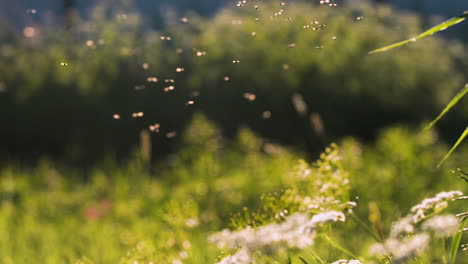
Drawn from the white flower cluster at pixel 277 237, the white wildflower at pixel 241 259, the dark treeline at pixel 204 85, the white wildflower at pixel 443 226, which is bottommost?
the dark treeline at pixel 204 85

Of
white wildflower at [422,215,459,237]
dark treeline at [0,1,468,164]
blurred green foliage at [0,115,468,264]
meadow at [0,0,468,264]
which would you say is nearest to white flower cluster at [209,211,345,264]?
white wildflower at [422,215,459,237]

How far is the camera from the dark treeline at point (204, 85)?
7.25 meters

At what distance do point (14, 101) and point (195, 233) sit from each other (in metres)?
4.22

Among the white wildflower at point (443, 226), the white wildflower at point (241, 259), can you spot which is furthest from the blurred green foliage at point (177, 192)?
the white wildflower at point (443, 226)

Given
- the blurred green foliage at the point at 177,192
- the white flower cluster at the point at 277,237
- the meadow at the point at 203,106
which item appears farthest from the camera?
the meadow at the point at 203,106

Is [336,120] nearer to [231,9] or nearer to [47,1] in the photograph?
[231,9]

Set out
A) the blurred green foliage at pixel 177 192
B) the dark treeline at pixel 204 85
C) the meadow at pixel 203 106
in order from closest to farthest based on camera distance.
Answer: the blurred green foliage at pixel 177 192 → the meadow at pixel 203 106 → the dark treeline at pixel 204 85

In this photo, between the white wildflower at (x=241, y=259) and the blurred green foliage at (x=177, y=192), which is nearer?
the white wildflower at (x=241, y=259)

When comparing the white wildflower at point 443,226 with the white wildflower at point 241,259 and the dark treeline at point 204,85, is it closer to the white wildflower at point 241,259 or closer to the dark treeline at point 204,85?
the white wildflower at point 241,259

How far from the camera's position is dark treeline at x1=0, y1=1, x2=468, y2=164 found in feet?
23.8

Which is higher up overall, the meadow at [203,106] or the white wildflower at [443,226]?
the white wildflower at [443,226]

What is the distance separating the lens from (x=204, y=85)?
738cm

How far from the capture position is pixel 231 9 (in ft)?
28.1

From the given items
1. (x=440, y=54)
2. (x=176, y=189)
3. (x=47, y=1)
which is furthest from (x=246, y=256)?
(x=47, y=1)
